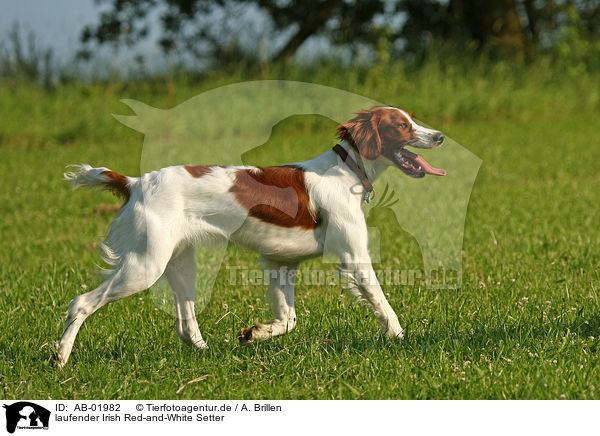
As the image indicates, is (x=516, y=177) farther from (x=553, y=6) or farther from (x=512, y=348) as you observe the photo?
(x=553, y=6)

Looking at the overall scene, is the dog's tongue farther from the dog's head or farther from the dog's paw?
the dog's paw

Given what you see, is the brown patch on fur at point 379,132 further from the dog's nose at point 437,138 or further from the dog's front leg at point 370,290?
the dog's front leg at point 370,290

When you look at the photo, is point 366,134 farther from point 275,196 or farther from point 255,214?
point 255,214

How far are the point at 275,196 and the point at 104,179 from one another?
85cm

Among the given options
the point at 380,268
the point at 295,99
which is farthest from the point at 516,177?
the point at 380,268

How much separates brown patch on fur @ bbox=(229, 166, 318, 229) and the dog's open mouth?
518 millimetres

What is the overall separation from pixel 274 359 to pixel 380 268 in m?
2.13

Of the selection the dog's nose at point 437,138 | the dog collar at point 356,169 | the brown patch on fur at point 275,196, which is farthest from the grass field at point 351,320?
the dog's nose at point 437,138

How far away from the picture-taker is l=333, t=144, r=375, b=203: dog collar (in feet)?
12.3

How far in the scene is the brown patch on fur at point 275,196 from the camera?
3.53 m
